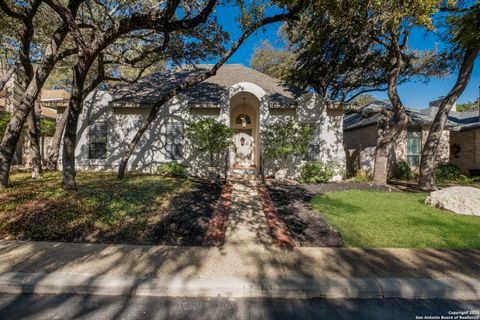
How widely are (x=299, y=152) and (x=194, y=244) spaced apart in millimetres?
7606

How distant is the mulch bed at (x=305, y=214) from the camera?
475cm

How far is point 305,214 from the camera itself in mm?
6102

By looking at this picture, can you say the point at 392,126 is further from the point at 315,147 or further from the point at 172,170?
the point at 172,170

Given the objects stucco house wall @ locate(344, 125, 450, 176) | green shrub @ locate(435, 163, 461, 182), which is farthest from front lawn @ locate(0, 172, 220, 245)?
green shrub @ locate(435, 163, 461, 182)

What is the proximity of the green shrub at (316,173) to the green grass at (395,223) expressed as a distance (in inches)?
114

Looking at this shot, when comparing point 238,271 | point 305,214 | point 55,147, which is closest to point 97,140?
point 55,147

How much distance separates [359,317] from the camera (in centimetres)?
275

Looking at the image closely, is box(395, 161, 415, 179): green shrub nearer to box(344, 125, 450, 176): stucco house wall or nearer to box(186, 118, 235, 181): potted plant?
box(344, 125, 450, 176): stucco house wall

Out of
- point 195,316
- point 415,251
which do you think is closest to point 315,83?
point 415,251

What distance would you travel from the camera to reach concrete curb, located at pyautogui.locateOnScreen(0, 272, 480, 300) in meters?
3.12

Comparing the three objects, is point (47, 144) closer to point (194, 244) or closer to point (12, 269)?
point (12, 269)

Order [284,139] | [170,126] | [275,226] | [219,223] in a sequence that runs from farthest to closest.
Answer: [170,126] → [284,139] → [219,223] → [275,226]

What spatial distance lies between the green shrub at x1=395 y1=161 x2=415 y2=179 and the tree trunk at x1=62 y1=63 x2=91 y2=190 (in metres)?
16.0

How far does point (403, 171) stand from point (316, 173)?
6.44 metres
